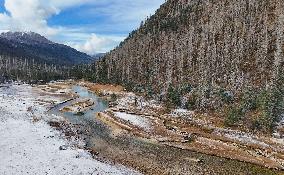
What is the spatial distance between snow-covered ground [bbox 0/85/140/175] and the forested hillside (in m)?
38.2

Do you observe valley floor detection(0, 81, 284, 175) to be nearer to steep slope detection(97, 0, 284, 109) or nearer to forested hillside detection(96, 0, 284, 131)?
forested hillside detection(96, 0, 284, 131)

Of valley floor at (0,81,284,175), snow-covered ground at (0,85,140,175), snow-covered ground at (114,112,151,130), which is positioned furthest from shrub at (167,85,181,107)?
snow-covered ground at (0,85,140,175)

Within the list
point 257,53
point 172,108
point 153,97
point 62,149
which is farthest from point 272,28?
point 62,149

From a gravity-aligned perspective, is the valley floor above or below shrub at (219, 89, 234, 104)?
below

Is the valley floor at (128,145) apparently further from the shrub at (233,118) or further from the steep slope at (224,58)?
the steep slope at (224,58)

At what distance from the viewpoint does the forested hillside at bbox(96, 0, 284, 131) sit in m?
97.3

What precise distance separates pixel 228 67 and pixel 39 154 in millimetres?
101296

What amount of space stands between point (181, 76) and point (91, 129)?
83.2 m

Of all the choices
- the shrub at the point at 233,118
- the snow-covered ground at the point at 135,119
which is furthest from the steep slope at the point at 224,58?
the snow-covered ground at the point at 135,119

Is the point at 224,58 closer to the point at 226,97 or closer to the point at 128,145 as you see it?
the point at 226,97

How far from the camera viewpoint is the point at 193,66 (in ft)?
531

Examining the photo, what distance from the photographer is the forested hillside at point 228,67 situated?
97.3 metres

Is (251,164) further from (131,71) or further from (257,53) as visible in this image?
(131,71)

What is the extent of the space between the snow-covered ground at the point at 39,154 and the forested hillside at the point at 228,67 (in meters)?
38.2
